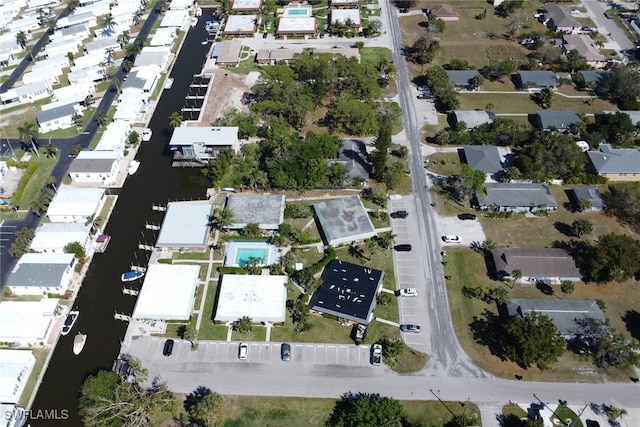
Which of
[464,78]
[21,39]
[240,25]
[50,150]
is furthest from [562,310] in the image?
[21,39]

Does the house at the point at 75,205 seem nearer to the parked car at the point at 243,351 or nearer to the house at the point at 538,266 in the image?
the parked car at the point at 243,351

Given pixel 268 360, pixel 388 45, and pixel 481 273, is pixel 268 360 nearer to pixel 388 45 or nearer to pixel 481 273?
pixel 481 273

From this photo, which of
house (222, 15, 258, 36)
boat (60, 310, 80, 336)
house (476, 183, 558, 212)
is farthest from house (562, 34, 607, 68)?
boat (60, 310, 80, 336)

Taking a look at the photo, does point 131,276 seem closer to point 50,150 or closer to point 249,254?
point 249,254

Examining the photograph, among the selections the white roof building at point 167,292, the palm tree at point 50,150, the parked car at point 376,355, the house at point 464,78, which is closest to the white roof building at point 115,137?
the palm tree at point 50,150

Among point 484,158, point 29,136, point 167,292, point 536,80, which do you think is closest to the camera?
point 167,292

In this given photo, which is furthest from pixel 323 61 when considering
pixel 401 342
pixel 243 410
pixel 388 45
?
pixel 243 410
